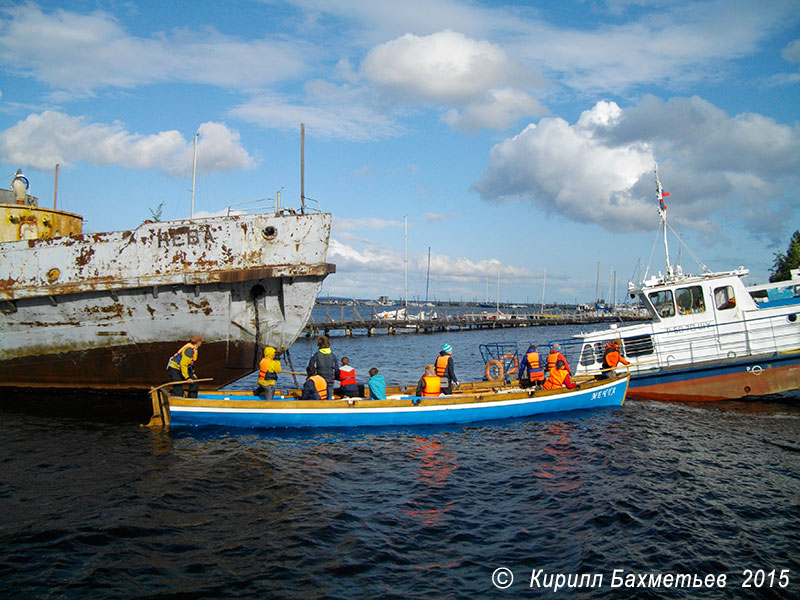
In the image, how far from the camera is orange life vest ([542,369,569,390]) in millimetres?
14445

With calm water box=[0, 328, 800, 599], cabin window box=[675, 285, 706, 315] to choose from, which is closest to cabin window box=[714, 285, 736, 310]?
cabin window box=[675, 285, 706, 315]

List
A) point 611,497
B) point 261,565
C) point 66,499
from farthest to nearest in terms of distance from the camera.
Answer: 1. point 611,497
2. point 66,499
3. point 261,565

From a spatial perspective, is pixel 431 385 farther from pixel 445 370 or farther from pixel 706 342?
Answer: pixel 706 342

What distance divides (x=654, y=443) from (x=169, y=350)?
12.0m

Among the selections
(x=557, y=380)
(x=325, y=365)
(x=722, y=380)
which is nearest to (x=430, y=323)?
(x=722, y=380)

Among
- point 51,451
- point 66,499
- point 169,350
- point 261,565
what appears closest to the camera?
point 261,565

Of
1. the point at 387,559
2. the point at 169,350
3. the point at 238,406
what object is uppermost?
the point at 169,350

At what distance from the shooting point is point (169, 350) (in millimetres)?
13516

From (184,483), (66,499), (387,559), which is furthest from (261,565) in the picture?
(66,499)

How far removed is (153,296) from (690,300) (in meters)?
16.4

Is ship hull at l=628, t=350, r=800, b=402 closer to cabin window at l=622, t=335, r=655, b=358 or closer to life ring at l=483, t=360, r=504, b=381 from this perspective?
cabin window at l=622, t=335, r=655, b=358

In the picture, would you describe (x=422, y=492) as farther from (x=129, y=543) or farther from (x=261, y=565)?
(x=129, y=543)

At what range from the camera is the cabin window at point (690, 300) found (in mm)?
17094

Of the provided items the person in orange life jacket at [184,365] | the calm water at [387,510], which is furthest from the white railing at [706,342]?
the person in orange life jacket at [184,365]
